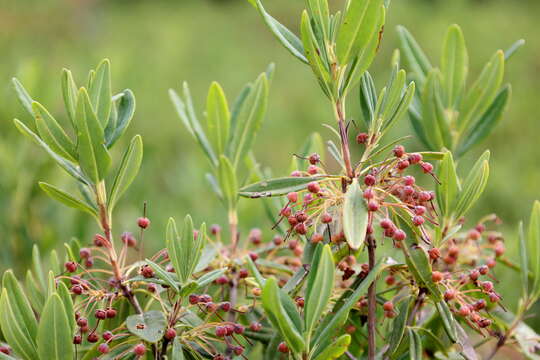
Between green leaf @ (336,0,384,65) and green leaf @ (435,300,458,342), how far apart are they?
235mm

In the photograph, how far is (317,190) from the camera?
59cm

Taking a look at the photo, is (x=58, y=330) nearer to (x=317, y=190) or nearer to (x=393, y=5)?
(x=317, y=190)

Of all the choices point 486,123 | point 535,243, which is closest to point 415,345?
point 535,243

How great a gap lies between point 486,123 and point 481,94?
1.4 inches

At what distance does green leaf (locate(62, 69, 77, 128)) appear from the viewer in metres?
0.62

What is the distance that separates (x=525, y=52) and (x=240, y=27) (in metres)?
2.88

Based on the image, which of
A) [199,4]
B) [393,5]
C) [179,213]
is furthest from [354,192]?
[199,4]

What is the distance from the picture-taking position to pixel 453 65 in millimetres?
848

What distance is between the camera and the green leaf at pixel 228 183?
841 millimetres

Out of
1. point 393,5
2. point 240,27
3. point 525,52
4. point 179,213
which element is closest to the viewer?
point 179,213

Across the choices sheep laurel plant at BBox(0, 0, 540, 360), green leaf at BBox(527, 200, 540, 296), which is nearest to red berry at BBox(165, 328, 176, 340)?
sheep laurel plant at BBox(0, 0, 540, 360)

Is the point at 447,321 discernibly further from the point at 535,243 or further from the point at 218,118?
the point at 218,118

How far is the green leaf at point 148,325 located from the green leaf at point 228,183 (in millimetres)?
260

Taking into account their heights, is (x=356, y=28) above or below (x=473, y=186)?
above
